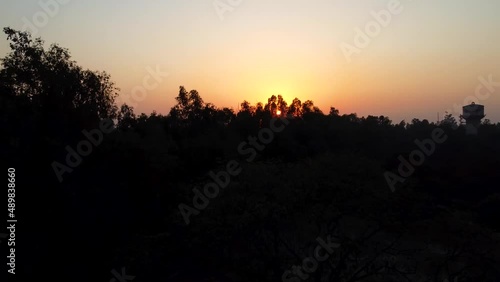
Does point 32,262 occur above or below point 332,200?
above

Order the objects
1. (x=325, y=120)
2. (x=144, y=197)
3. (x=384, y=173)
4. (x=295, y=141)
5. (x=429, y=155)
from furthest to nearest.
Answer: (x=325, y=120), (x=429, y=155), (x=295, y=141), (x=144, y=197), (x=384, y=173)

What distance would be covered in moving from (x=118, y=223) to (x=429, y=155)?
34.4 meters

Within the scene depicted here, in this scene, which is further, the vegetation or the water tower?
the water tower

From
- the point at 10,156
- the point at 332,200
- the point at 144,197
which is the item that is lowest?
the point at 332,200

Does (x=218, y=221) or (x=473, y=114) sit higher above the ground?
(x=473, y=114)

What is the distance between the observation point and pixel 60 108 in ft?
54.3

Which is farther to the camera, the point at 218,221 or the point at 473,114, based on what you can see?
the point at 473,114

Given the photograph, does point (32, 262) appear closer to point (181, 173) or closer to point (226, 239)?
point (226, 239)

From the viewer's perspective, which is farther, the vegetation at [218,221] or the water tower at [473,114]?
the water tower at [473,114]

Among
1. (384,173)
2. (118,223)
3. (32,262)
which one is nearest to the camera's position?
(32,262)

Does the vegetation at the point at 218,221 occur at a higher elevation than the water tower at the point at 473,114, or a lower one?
lower

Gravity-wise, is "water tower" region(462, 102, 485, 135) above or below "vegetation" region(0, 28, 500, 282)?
above

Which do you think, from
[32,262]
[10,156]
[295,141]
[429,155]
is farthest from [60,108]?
[429,155]

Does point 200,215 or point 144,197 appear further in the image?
point 144,197
